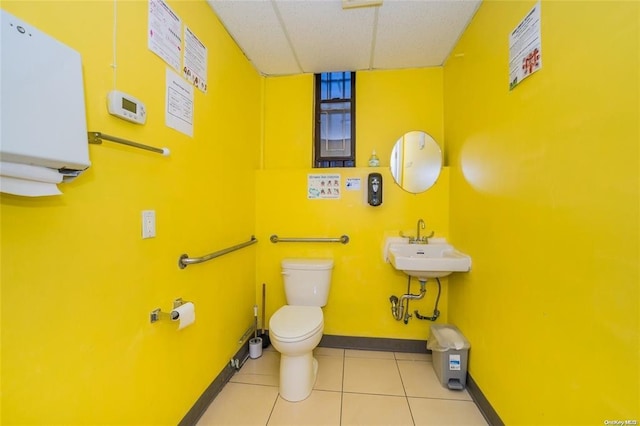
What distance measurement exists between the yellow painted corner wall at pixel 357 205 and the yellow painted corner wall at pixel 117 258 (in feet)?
2.01

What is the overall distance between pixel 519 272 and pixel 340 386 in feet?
4.14

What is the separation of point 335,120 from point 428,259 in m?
1.41

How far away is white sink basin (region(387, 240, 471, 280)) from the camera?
5.59ft

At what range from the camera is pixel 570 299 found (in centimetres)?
91

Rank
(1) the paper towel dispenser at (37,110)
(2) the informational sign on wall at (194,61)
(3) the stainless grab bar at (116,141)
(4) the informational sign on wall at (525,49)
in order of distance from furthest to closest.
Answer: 1. (2) the informational sign on wall at (194,61)
2. (4) the informational sign on wall at (525,49)
3. (3) the stainless grab bar at (116,141)
4. (1) the paper towel dispenser at (37,110)

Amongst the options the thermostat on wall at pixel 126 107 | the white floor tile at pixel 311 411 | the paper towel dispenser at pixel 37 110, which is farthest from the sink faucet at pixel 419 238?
the paper towel dispenser at pixel 37 110

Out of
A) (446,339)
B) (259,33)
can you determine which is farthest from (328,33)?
(446,339)

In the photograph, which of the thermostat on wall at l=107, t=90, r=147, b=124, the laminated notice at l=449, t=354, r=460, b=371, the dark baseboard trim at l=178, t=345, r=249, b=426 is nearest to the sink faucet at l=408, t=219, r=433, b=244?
the laminated notice at l=449, t=354, r=460, b=371

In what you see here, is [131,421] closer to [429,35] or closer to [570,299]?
[570,299]

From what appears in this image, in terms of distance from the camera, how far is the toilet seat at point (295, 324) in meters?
1.51

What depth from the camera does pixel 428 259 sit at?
5.73ft

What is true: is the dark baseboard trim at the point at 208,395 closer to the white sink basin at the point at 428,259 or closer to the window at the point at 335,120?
the white sink basin at the point at 428,259

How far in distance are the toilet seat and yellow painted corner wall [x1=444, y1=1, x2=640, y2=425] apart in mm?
980

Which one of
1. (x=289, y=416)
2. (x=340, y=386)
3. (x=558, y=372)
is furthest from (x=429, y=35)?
(x=289, y=416)
